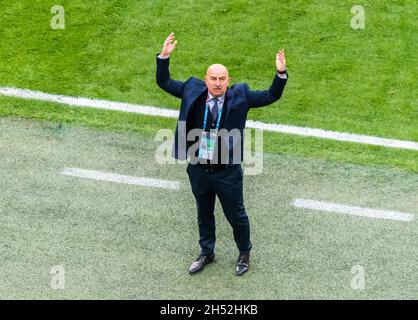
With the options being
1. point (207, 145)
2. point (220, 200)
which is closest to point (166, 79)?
point (207, 145)

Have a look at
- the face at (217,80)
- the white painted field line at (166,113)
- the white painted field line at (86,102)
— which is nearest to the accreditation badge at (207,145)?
the face at (217,80)

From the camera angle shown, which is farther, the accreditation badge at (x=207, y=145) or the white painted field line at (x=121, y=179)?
the white painted field line at (x=121, y=179)

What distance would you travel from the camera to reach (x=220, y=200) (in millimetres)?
9422

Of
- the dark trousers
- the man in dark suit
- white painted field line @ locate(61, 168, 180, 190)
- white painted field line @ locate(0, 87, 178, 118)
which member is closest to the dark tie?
the man in dark suit

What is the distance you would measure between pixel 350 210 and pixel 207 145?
227cm

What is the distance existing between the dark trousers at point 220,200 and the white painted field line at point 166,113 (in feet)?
7.89

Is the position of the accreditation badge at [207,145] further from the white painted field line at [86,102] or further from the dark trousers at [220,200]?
the white painted field line at [86,102]

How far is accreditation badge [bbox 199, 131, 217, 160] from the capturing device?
9086 mm

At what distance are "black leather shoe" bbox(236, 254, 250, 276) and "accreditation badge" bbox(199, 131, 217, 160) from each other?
4.28 feet

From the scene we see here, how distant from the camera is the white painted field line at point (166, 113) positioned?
11570mm

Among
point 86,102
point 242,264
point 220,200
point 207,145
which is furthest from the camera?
point 86,102

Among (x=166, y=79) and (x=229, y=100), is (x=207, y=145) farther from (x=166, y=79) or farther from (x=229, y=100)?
(x=166, y=79)

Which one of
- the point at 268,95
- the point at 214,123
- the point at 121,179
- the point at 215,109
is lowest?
the point at 121,179

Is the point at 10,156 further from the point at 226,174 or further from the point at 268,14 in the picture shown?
the point at 268,14
